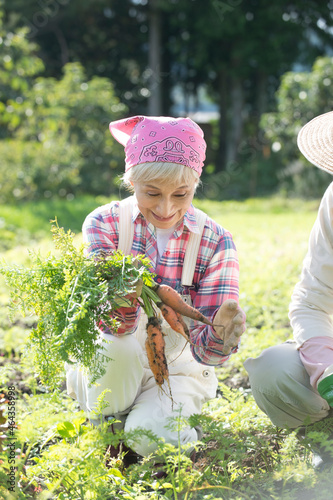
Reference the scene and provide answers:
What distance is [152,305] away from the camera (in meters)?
2.19

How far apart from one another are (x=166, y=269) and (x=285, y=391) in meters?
0.65

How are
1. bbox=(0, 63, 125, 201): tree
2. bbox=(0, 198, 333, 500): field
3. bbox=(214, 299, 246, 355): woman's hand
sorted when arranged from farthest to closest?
1. bbox=(0, 63, 125, 201): tree
2. bbox=(214, 299, 246, 355): woman's hand
3. bbox=(0, 198, 333, 500): field

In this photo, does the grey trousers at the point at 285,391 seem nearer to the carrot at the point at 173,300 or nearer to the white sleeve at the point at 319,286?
the white sleeve at the point at 319,286

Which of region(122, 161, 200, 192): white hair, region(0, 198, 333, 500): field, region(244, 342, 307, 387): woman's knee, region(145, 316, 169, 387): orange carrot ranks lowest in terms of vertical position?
region(0, 198, 333, 500): field

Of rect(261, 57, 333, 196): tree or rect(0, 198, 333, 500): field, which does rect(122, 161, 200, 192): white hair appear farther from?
rect(261, 57, 333, 196): tree

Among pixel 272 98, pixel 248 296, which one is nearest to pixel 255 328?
pixel 248 296

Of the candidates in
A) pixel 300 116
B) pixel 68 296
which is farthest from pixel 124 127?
pixel 300 116

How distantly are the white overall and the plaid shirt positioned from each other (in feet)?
0.10

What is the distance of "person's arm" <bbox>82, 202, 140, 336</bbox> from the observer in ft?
6.95

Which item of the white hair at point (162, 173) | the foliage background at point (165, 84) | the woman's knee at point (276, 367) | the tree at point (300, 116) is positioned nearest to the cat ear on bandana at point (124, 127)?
the white hair at point (162, 173)

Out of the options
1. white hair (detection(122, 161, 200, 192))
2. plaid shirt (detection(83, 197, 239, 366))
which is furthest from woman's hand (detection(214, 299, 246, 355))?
white hair (detection(122, 161, 200, 192))

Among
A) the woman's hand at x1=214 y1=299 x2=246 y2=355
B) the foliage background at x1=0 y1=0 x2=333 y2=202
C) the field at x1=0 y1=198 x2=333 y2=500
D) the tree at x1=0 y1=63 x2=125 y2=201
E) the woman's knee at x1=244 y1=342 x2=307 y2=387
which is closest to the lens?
the field at x1=0 y1=198 x2=333 y2=500

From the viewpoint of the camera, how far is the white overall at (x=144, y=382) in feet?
7.05

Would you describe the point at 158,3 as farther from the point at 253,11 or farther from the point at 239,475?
the point at 239,475
